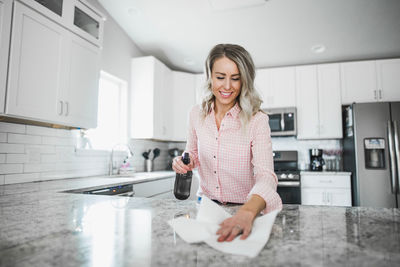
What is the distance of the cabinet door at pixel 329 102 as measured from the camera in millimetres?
3723

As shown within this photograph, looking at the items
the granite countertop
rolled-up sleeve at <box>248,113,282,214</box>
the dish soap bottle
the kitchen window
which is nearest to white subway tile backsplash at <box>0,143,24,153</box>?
the kitchen window

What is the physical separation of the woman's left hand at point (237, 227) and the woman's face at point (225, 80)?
2.32ft

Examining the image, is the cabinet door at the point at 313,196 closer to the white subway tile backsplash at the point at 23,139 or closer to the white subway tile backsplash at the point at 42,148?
the white subway tile backsplash at the point at 42,148

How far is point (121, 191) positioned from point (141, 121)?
1546 millimetres

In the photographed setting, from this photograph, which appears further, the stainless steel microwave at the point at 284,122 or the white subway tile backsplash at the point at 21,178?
the stainless steel microwave at the point at 284,122

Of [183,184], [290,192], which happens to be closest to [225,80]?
[183,184]

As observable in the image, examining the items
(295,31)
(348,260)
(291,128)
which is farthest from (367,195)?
(348,260)

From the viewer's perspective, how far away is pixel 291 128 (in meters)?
3.79

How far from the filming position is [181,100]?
14.0ft

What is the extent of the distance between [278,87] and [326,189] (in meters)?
1.59

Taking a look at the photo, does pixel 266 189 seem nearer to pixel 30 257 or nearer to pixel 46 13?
pixel 30 257

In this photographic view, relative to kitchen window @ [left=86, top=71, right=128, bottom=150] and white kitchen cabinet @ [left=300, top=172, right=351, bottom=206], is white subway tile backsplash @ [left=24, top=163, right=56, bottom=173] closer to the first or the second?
kitchen window @ [left=86, top=71, right=128, bottom=150]

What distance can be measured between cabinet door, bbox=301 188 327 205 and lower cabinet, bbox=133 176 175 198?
174 cm

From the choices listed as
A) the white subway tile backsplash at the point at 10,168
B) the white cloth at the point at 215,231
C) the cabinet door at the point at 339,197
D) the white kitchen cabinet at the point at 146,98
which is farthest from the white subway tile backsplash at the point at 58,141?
the cabinet door at the point at 339,197
